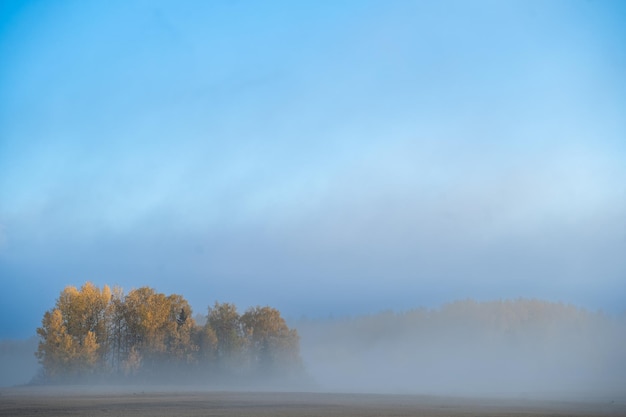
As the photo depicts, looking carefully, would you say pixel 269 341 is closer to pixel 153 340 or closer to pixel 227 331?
pixel 227 331

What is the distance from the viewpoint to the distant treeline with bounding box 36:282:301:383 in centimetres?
11312

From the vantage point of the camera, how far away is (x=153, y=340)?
124 meters

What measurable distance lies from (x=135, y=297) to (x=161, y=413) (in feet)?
270

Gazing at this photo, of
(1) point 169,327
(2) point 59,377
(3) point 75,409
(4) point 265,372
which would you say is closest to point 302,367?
(4) point 265,372

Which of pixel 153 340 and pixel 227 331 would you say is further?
pixel 227 331

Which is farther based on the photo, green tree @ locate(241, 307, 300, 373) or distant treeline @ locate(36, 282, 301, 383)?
green tree @ locate(241, 307, 300, 373)

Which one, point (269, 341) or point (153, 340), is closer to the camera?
point (153, 340)

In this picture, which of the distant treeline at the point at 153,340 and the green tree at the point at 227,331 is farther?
the green tree at the point at 227,331

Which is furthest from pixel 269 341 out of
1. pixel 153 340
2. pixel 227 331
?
pixel 153 340

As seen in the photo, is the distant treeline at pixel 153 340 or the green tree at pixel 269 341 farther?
the green tree at pixel 269 341

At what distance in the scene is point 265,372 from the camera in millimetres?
134625

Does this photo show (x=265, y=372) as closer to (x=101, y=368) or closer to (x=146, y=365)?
(x=146, y=365)

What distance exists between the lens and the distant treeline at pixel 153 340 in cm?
11312

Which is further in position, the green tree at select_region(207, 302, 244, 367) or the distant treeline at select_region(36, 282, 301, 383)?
the green tree at select_region(207, 302, 244, 367)
